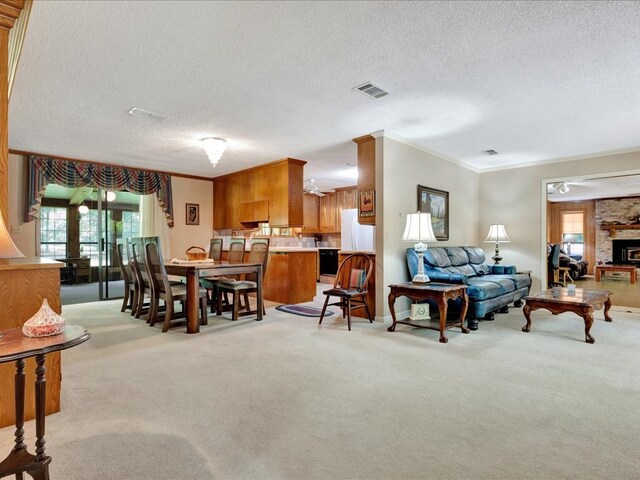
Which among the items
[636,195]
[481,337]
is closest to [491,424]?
[481,337]

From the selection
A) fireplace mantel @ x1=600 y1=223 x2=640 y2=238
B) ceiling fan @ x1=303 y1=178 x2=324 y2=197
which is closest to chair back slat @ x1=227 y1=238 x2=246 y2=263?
ceiling fan @ x1=303 y1=178 x2=324 y2=197

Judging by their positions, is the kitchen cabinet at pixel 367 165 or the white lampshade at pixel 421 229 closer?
the white lampshade at pixel 421 229

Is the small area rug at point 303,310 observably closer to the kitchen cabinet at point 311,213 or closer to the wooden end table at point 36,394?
the wooden end table at point 36,394

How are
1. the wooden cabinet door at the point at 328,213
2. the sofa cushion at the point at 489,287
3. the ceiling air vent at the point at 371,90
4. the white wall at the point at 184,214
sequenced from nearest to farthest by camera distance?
the ceiling air vent at the point at 371,90 → the sofa cushion at the point at 489,287 → the white wall at the point at 184,214 → the wooden cabinet door at the point at 328,213

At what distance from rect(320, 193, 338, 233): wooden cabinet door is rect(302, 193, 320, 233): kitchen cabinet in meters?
0.12

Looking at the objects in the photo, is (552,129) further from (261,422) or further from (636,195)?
(636,195)

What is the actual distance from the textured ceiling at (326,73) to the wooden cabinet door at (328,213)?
13.1 feet

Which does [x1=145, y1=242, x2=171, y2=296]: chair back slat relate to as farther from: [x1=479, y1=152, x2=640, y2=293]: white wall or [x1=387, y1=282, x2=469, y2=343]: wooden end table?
[x1=479, y1=152, x2=640, y2=293]: white wall

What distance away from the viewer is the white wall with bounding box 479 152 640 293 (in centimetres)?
581

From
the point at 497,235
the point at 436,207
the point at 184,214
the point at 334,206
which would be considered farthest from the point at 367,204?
the point at 334,206

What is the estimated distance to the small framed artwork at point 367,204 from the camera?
15.0ft

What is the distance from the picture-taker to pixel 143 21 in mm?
2240

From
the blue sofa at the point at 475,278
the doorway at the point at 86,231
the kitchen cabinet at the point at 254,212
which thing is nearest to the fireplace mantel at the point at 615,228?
the blue sofa at the point at 475,278

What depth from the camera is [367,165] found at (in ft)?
15.4
